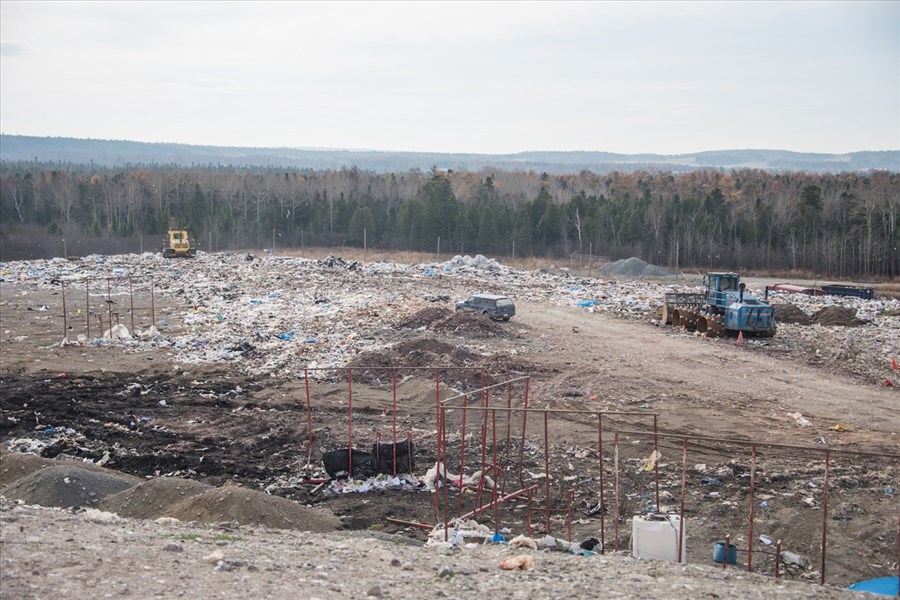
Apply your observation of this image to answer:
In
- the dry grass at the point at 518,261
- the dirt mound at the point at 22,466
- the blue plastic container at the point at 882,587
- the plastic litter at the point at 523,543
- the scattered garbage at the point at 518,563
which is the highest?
the scattered garbage at the point at 518,563

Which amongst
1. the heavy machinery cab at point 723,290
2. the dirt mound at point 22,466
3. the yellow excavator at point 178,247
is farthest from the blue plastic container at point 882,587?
the yellow excavator at point 178,247

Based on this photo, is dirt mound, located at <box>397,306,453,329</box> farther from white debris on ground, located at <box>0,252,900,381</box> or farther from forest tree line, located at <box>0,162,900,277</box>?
forest tree line, located at <box>0,162,900,277</box>

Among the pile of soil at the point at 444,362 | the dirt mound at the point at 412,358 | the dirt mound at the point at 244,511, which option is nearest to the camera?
the dirt mound at the point at 244,511

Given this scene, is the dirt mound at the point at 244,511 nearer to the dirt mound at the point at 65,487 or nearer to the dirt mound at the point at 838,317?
the dirt mound at the point at 65,487

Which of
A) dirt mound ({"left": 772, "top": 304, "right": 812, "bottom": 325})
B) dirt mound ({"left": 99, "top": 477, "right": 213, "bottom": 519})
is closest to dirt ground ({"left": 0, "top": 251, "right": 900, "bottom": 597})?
dirt mound ({"left": 99, "top": 477, "right": 213, "bottom": 519})

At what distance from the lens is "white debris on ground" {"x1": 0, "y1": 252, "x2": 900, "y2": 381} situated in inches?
885

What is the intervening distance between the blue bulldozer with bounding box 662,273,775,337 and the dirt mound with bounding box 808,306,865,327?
3.59 meters

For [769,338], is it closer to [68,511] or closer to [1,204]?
[68,511]

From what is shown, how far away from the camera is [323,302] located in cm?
3062

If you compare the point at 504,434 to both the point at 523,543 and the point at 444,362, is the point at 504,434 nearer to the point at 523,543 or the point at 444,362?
the point at 444,362

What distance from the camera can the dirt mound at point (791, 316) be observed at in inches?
1155

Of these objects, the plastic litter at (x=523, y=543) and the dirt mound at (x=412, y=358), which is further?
the dirt mound at (x=412, y=358)

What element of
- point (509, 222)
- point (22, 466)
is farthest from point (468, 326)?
point (509, 222)

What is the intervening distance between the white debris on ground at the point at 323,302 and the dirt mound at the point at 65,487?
8812 millimetres
